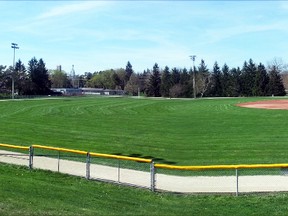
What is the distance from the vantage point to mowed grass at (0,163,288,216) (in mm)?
9759

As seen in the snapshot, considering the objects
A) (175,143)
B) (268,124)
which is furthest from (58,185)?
(268,124)

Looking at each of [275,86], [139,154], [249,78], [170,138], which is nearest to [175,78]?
[249,78]

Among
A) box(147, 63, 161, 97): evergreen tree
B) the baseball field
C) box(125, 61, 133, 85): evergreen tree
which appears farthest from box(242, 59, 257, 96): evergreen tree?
the baseball field

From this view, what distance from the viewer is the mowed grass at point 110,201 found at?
9.76 meters

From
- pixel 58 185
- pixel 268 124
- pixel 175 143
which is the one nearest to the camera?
pixel 58 185

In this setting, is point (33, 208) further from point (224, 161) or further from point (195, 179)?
point (224, 161)

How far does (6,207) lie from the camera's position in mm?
9250

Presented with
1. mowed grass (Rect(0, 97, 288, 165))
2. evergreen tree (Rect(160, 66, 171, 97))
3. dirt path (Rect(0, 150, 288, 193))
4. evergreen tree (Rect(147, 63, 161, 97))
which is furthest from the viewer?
evergreen tree (Rect(147, 63, 161, 97))

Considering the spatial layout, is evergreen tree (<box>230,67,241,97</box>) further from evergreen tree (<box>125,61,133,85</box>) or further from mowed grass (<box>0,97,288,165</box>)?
Answer: mowed grass (<box>0,97,288,165</box>)

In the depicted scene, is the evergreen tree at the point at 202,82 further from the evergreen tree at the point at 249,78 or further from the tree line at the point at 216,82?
the evergreen tree at the point at 249,78

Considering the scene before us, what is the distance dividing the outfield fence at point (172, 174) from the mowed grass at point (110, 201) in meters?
0.73

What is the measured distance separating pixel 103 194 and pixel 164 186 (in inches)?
87.7

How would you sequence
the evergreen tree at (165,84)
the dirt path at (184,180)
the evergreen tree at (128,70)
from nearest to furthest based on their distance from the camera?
1. the dirt path at (184,180)
2. the evergreen tree at (165,84)
3. the evergreen tree at (128,70)

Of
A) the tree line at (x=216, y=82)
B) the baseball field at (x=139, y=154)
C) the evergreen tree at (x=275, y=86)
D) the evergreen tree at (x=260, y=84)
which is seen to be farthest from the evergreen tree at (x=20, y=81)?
the baseball field at (x=139, y=154)
